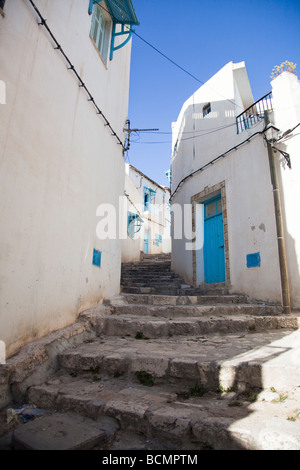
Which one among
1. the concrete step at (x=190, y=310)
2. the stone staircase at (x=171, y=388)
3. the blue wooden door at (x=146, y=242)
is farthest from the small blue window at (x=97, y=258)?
the blue wooden door at (x=146, y=242)

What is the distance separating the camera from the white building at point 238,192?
18.4 ft

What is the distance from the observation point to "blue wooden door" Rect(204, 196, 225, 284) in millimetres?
7350

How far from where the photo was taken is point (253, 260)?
619cm

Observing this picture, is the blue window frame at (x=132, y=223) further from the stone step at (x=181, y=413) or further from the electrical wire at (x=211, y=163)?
the stone step at (x=181, y=413)

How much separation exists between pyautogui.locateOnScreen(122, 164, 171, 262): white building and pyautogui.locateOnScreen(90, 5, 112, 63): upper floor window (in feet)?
24.0

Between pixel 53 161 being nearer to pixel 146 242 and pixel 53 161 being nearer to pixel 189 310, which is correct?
pixel 189 310

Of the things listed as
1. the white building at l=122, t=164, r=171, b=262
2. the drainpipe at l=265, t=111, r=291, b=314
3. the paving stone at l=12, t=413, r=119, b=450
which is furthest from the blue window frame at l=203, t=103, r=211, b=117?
the paving stone at l=12, t=413, r=119, b=450

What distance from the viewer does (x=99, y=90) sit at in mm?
5207

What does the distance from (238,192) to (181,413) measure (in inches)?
225

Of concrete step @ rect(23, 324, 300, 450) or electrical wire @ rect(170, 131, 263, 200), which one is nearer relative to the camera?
concrete step @ rect(23, 324, 300, 450)

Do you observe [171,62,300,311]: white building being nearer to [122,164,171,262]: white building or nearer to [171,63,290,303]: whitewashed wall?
[171,63,290,303]: whitewashed wall
